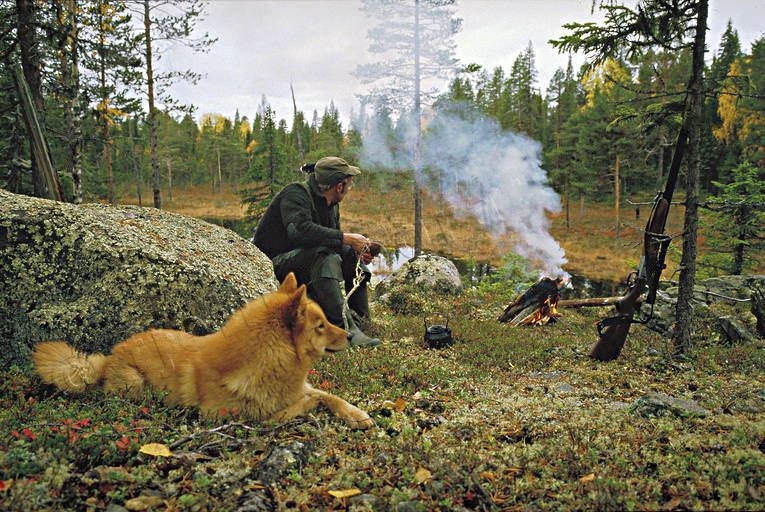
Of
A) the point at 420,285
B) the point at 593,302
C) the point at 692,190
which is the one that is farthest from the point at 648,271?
the point at 420,285

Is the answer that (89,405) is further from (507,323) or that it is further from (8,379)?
(507,323)

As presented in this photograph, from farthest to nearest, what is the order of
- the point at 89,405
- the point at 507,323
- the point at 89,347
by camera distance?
1. the point at 507,323
2. the point at 89,347
3. the point at 89,405

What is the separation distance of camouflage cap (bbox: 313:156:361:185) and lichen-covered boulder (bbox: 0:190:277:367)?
2.30 meters

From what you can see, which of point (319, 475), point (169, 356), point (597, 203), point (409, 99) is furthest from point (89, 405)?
point (597, 203)

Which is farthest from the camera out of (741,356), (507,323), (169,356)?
(507,323)

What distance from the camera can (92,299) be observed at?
15.1 feet

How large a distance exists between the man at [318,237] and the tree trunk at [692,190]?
4884 millimetres

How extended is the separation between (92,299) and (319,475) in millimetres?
3127

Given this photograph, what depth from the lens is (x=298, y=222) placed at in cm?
677

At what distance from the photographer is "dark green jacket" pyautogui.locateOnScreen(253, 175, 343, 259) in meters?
6.78

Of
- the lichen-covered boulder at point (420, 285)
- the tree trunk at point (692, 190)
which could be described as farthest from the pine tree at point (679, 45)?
the lichen-covered boulder at point (420, 285)

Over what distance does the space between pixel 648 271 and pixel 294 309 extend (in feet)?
19.5

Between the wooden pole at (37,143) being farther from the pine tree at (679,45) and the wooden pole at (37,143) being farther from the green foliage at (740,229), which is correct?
the green foliage at (740,229)

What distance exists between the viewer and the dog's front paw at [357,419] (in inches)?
155
